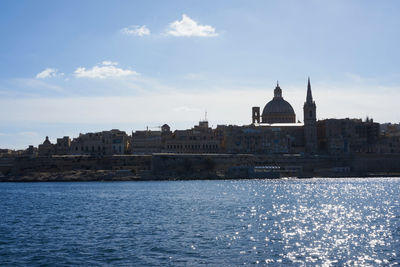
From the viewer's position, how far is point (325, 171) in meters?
102

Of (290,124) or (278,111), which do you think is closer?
(290,124)

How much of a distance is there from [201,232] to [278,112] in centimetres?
10130

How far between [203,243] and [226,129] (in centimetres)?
8858

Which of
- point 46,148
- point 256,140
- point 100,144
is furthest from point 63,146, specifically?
point 256,140

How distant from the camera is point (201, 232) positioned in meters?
31.5

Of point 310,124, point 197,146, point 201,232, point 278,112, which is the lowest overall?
point 201,232

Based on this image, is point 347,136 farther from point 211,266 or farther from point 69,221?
point 211,266

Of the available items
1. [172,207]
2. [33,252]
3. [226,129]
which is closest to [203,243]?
[33,252]

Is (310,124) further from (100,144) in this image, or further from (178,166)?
(100,144)

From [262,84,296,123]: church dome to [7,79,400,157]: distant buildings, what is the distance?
7710 millimetres

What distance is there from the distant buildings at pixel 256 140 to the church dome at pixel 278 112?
7.71 m

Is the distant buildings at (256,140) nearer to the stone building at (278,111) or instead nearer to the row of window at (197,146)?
the row of window at (197,146)

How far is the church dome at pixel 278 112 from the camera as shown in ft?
429

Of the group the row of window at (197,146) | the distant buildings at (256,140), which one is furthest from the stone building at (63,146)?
the row of window at (197,146)
